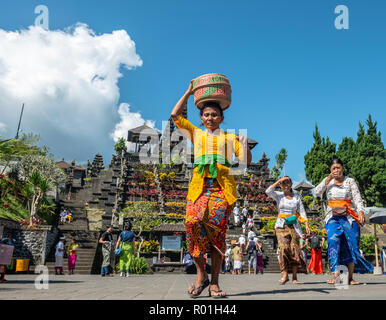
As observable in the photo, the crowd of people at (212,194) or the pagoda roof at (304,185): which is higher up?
the pagoda roof at (304,185)

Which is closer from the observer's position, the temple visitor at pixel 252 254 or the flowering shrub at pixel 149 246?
the temple visitor at pixel 252 254

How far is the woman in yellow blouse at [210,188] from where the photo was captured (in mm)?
3344

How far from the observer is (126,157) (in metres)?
34.8

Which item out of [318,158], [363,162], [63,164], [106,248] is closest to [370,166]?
[363,162]

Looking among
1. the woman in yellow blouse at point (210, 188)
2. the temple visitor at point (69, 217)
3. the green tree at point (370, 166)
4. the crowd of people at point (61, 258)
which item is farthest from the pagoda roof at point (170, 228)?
the green tree at point (370, 166)

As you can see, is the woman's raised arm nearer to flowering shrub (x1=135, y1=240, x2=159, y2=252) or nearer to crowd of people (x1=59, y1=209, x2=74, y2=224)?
flowering shrub (x1=135, y1=240, x2=159, y2=252)

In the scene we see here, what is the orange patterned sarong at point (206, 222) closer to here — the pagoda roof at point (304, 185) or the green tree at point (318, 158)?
the pagoda roof at point (304, 185)

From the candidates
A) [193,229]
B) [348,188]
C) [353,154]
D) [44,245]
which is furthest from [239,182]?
[193,229]

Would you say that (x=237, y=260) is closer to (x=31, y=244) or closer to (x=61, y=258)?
(x=61, y=258)

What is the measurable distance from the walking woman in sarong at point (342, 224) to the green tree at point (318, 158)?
3398cm

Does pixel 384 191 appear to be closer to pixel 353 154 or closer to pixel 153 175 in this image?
pixel 353 154

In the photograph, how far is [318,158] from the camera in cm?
3884

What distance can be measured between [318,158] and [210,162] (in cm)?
3846

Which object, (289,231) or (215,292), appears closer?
(215,292)
